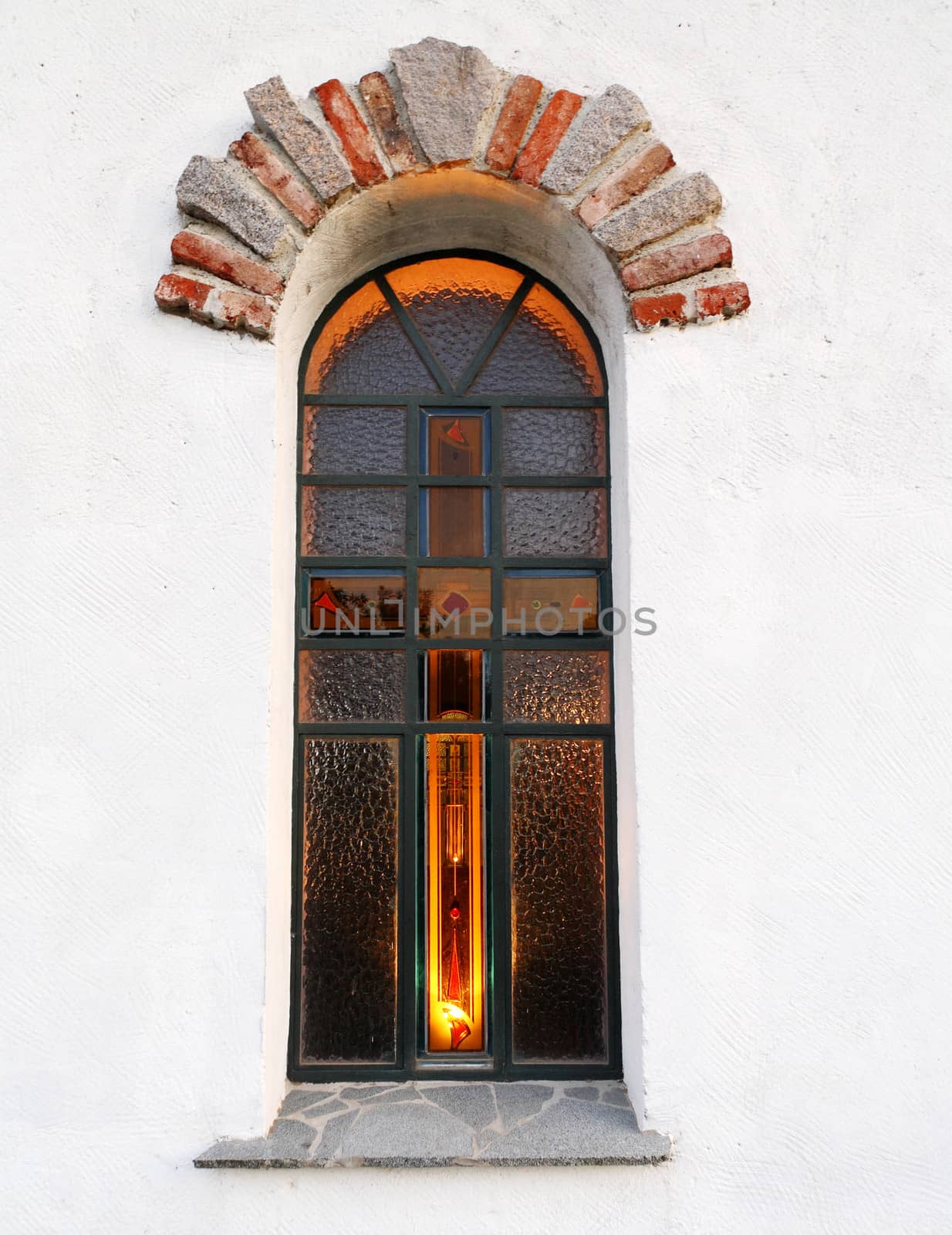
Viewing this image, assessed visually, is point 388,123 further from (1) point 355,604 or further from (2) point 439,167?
(1) point 355,604

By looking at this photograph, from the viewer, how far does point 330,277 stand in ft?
7.73

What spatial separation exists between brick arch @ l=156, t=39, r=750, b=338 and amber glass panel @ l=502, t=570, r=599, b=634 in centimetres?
69

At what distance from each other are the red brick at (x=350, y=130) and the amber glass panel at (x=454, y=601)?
1018mm

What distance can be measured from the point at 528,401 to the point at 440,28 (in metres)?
0.97

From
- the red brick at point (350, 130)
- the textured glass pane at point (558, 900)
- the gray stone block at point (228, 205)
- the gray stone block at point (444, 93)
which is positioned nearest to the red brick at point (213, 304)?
the gray stone block at point (228, 205)

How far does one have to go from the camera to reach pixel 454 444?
2.39 m

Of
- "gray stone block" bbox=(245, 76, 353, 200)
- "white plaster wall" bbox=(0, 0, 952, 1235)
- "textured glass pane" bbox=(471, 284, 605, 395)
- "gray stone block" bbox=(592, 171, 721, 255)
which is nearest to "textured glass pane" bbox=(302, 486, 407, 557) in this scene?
"white plaster wall" bbox=(0, 0, 952, 1235)

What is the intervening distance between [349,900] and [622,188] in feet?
6.36

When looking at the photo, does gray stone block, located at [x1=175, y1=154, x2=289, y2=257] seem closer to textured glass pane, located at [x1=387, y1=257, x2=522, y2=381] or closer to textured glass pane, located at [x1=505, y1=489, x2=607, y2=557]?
textured glass pane, located at [x1=387, y1=257, x2=522, y2=381]

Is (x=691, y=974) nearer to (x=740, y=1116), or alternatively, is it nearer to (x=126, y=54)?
(x=740, y=1116)

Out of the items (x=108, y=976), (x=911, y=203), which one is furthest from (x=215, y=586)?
(x=911, y=203)

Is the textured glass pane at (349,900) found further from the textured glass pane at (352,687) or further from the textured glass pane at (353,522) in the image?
the textured glass pane at (353,522)

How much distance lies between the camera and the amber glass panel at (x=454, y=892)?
221 cm

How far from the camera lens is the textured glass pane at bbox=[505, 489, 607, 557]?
2334 millimetres
